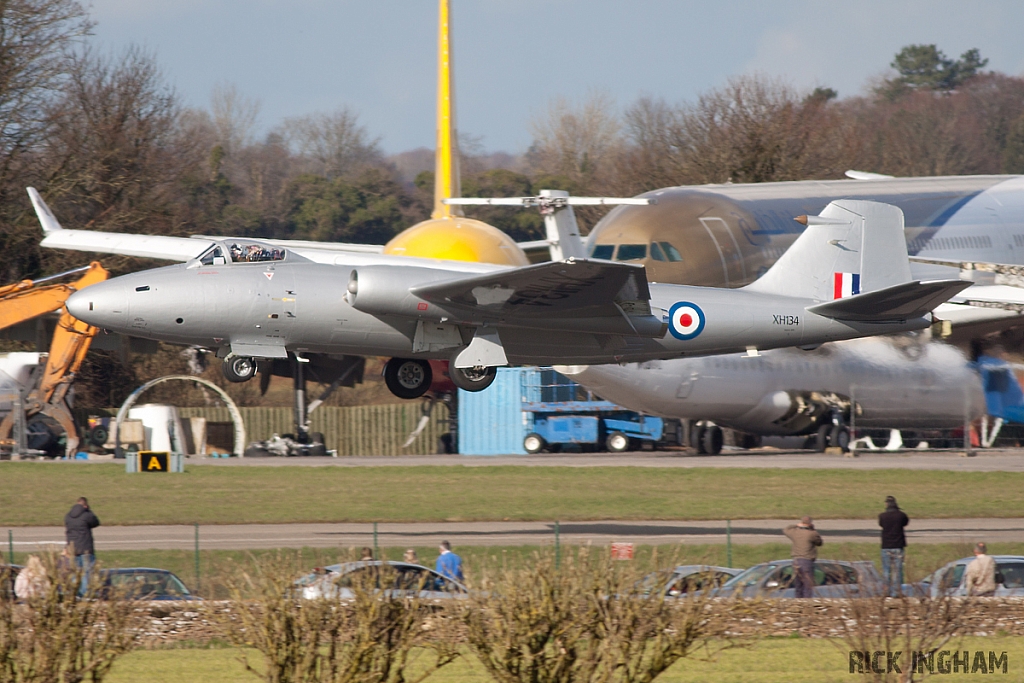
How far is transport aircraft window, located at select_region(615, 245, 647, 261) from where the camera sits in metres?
36.7

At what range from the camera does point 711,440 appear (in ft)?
127

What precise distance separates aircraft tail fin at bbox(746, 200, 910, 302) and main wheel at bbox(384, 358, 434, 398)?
6.69 meters

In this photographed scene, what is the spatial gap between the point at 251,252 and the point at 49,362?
20712 millimetres

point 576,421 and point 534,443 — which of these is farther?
point 534,443

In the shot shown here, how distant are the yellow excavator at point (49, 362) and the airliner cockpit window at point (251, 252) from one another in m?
18.6

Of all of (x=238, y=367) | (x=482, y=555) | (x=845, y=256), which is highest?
(x=845, y=256)

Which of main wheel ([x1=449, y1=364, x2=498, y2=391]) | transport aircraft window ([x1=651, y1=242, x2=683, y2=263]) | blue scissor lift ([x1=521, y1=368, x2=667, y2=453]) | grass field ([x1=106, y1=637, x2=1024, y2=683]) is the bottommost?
grass field ([x1=106, y1=637, x2=1024, y2=683])

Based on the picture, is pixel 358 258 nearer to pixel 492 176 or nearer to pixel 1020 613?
pixel 1020 613

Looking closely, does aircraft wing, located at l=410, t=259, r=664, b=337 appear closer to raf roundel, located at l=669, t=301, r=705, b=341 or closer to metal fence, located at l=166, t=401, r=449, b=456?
raf roundel, located at l=669, t=301, r=705, b=341

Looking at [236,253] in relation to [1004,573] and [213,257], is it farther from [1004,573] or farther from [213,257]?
[1004,573]

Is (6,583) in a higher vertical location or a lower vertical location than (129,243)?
lower

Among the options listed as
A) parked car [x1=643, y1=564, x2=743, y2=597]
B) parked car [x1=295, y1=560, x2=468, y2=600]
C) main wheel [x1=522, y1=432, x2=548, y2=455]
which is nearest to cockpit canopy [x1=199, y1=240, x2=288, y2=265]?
parked car [x1=295, y1=560, x2=468, y2=600]

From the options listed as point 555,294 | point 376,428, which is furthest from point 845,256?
point 376,428

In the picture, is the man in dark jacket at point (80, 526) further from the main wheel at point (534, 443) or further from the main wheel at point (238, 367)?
the main wheel at point (534, 443)
